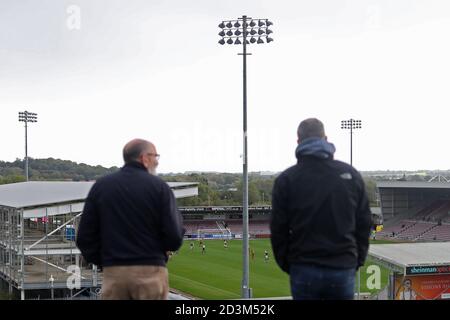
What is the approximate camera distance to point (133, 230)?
3518 millimetres

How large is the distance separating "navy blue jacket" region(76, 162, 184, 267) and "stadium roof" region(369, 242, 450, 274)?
46.8 feet

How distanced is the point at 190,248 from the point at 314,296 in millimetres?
48752

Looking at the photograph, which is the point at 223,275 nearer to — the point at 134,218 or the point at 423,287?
the point at 423,287

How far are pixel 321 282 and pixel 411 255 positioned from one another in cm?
1573

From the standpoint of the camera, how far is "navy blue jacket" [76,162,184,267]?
3520 millimetres

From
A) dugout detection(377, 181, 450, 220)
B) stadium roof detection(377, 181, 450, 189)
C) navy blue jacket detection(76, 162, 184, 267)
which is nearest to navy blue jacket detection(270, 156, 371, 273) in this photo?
navy blue jacket detection(76, 162, 184, 267)

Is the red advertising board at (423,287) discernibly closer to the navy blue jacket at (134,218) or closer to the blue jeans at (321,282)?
the blue jeans at (321,282)

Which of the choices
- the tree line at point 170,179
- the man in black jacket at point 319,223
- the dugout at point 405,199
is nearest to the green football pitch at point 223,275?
the tree line at point 170,179

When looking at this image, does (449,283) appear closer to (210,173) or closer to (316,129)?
(316,129)

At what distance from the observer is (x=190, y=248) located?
169 ft

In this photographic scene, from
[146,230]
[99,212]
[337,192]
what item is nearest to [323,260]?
[337,192]

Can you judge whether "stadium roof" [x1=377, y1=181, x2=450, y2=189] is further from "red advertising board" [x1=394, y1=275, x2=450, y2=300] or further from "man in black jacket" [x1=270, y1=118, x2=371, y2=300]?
"man in black jacket" [x1=270, y1=118, x2=371, y2=300]

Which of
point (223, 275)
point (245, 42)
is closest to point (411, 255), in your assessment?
point (245, 42)
